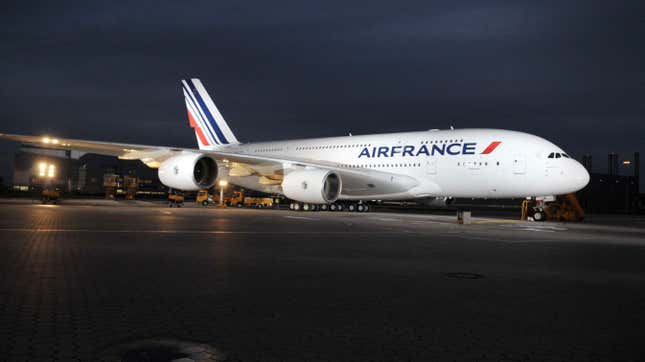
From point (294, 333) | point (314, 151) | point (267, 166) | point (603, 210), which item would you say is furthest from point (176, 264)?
point (603, 210)

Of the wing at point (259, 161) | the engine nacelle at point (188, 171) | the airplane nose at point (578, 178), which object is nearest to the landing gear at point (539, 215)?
the airplane nose at point (578, 178)

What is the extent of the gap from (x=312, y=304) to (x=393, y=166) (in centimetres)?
2109

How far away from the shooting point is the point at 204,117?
36.7 meters

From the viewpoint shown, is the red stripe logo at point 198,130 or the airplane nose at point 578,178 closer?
the airplane nose at point 578,178

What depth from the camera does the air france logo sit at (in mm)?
23547

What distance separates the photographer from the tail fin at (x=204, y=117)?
3653cm

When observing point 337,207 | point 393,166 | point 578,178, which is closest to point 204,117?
point 337,207

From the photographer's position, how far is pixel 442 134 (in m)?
25.4

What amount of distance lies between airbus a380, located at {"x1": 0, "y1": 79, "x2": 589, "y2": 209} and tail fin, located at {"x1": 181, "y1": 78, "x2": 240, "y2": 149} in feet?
20.5

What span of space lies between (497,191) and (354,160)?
777 cm

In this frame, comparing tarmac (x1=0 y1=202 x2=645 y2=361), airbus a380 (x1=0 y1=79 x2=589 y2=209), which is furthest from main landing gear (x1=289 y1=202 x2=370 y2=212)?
tarmac (x1=0 y1=202 x2=645 y2=361)

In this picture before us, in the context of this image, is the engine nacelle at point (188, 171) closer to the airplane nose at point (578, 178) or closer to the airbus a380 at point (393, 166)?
the airbus a380 at point (393, 166)

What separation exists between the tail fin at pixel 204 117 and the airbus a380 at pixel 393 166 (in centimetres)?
625

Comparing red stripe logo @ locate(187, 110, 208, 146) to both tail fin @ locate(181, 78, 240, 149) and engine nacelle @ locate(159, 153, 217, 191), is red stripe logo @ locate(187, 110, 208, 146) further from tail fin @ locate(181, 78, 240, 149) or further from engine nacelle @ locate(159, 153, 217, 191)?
engine nacelle @ locate(159, 153, 217, 191)
